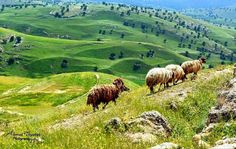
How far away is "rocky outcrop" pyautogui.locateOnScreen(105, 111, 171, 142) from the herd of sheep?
10.4 meters

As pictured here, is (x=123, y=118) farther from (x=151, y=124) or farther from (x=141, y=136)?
(x=141, y=136)

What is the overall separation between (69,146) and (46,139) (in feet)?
4.59

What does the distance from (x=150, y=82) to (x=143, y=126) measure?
15.8m

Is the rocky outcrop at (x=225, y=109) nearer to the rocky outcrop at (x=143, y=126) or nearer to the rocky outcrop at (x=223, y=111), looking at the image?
the rocky outcrop at (x=223, y=111)

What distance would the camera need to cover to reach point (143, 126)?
1750 cm

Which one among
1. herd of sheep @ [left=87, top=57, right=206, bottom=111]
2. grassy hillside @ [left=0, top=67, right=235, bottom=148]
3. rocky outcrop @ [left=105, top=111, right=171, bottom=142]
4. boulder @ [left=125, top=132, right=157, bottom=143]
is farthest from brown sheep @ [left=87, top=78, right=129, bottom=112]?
boulder @ [left=125, top=132, right=157, bottom=143]

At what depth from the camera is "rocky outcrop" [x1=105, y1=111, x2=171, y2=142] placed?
17.1 metres

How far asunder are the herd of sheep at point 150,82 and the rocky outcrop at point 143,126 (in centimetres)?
1042

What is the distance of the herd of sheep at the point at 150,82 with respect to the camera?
28484 mm

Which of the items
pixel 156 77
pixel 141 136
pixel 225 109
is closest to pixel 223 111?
pixel 225 109

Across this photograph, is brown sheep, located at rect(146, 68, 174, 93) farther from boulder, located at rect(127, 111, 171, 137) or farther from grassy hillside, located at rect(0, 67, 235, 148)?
boulder, located at rect(127, 111, 171, 137)

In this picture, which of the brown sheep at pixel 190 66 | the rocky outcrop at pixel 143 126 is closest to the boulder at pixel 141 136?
the rocky outcrop at pixel 143 126

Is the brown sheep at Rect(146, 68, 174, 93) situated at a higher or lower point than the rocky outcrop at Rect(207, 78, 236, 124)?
lower

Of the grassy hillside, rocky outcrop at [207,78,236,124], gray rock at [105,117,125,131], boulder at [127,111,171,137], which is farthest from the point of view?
rocky outcrop at [207,78,236,124]
